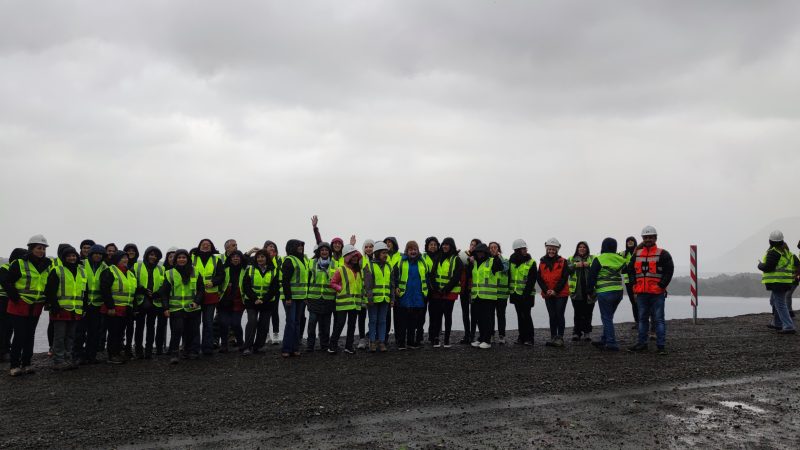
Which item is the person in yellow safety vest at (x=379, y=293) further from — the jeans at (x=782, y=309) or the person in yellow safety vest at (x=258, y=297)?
the jeans at (x=782, y=309)

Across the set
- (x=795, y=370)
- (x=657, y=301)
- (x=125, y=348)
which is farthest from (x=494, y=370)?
(x=125, y=348)

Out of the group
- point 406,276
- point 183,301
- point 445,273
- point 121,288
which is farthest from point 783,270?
point 121,288

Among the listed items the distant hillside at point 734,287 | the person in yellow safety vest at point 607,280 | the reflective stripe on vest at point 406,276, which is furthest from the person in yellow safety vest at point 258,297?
the distant hillside at point 734,287

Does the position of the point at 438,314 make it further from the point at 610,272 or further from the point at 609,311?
the point at 610,272

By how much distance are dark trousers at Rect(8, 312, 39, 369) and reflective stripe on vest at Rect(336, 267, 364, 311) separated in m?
4.89

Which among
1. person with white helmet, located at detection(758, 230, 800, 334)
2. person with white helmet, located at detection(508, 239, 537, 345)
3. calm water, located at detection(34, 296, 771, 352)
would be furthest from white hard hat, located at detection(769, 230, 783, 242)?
calm water, located at detection(34, 296, 771, 352)

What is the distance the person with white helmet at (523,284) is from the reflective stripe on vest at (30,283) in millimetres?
8422

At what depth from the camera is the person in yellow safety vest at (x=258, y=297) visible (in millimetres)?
10422

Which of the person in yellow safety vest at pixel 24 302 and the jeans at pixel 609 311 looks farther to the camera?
the jeans at pixel 609 311

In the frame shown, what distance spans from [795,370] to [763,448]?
162 inches

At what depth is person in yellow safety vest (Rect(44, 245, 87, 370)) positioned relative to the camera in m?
8.77

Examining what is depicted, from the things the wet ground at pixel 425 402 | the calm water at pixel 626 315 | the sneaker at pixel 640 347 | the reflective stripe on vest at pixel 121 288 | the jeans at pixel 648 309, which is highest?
the reflective stripe on vest at pixel 121 288

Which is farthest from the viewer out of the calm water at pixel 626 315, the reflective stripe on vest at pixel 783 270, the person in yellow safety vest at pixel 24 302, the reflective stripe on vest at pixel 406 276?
the calm water at pixel 626 315

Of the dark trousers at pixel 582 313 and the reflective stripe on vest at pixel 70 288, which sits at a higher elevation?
the reflective stripe on vest at pixel 70 288
